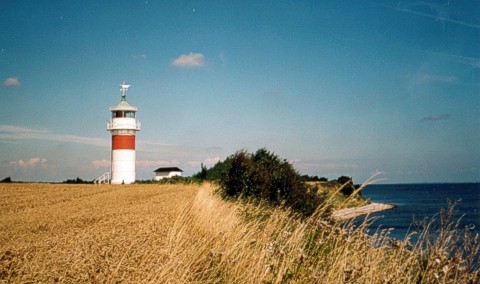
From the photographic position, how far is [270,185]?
714 inches

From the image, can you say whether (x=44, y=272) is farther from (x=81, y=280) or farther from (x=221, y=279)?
(x=221, y=279)

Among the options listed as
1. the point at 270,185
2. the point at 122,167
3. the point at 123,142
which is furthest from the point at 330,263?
the point at 123,142

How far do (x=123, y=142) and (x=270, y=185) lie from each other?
95.8 ft

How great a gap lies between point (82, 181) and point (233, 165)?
29774mm

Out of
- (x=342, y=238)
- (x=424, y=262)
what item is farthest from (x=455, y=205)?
(x=342, y=238)

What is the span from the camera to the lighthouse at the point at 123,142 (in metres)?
43.1

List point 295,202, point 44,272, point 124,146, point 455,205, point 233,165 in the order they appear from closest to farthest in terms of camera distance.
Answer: point 44,272, point 455,205, point 295,202, point 233,165, point 124,146

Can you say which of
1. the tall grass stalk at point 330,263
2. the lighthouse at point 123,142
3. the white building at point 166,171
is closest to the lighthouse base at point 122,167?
the lighthouse at point 123,142

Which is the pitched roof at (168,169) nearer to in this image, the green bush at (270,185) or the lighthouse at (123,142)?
the lighthouse at (123,142)

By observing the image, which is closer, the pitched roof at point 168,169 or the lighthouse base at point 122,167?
the lighthouse base at point 122,167

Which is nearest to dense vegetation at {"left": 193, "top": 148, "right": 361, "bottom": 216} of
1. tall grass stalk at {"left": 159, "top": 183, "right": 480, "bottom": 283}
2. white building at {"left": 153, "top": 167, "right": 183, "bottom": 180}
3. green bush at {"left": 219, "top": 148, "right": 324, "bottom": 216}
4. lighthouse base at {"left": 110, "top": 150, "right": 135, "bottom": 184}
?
green bush at {"left": 219, "top": 148, "right": 324, "bottom": 216}

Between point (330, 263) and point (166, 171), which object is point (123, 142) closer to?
point (166, 171)

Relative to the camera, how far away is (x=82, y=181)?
145 ft

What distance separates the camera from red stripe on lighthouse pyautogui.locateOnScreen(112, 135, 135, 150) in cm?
4378
